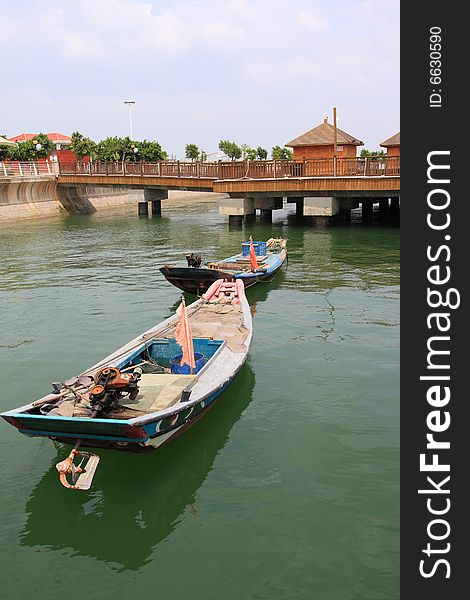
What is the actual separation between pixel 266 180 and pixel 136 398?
31.6 m

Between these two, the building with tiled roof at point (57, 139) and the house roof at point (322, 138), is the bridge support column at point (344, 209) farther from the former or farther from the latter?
the building with tiled roof at point (57, 139)

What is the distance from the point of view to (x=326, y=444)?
9.13 m

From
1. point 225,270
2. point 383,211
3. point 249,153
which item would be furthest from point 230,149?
point 225,270

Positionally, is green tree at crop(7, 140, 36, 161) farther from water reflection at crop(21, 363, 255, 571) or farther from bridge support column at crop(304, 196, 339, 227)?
water reflection at crop(21, 363, 255, 571)

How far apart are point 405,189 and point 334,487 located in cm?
425

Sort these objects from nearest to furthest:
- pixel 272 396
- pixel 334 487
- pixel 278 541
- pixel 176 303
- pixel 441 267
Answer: pixel 441 267 < pixel 278 541 < pixel 334 487 < pixel 272 396 < pixel 176 303

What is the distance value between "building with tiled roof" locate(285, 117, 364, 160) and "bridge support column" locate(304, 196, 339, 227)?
6097mm

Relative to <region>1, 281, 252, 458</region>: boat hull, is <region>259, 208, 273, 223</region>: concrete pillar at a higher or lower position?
higher

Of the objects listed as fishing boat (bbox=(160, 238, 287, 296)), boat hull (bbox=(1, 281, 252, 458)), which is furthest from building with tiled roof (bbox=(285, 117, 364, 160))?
boat hull (bbox=(1, 281, 252, 458))

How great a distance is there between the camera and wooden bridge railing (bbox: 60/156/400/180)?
35312 millimetres

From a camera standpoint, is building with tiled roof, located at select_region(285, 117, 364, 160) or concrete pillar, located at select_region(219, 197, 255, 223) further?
building with tiled roof, located at select_region(285, 117, 364, 160)

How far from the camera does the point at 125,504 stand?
760 centimetres

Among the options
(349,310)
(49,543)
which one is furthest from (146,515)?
(349,310)

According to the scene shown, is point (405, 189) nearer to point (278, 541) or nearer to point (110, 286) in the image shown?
point (278, 541)
